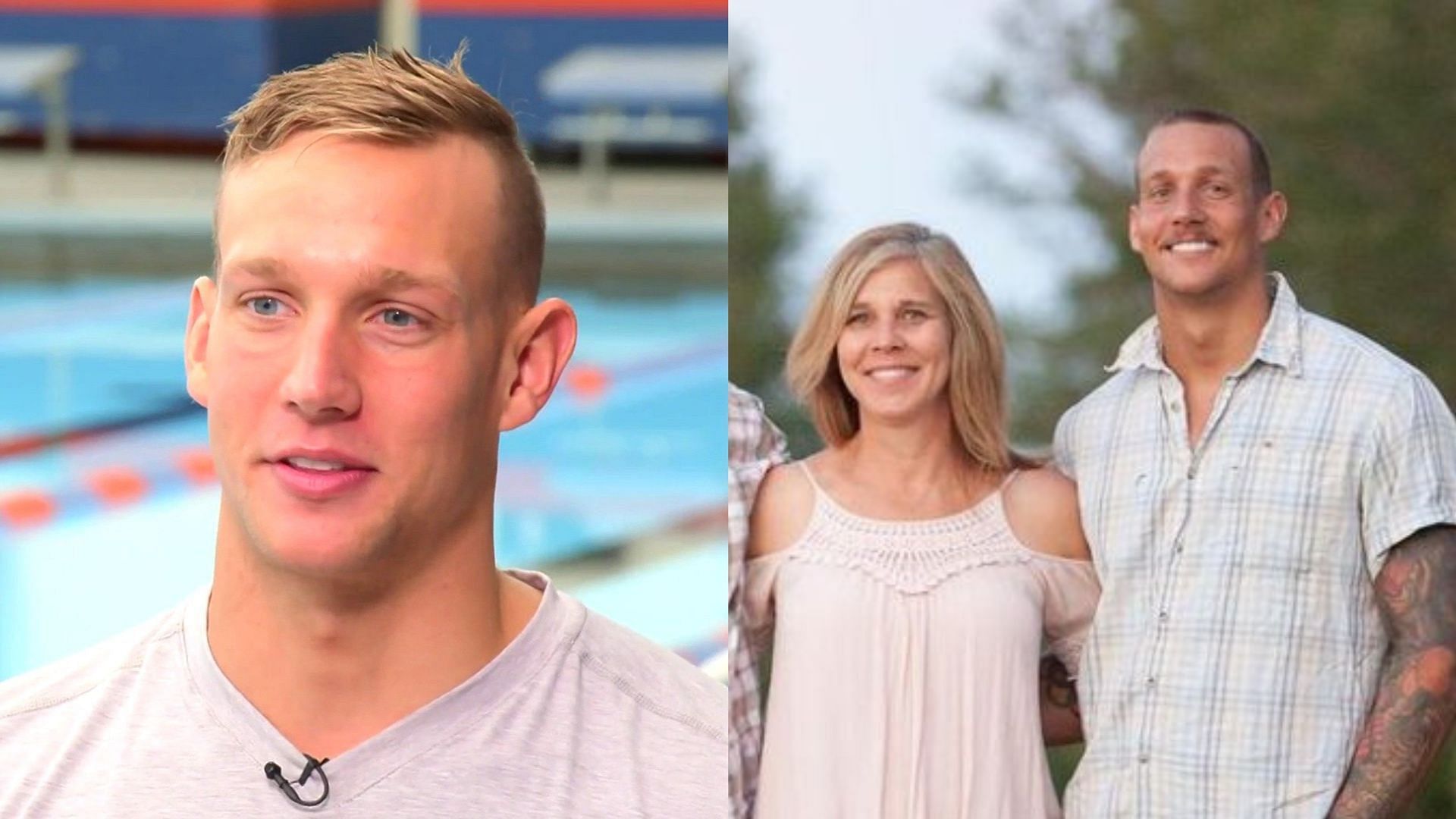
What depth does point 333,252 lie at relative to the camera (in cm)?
203

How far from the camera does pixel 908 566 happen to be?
7.20ft

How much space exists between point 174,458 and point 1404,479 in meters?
4.96

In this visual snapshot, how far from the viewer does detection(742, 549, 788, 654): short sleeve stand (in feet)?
7.42

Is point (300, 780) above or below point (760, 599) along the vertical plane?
below

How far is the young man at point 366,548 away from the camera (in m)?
2.03

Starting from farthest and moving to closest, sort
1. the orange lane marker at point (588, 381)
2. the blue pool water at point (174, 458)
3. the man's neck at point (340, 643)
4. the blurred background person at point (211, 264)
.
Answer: the orange lane marker at point (588, 381) → the blurred background person at point (211, 264) → the blue pool water at point (174, 458) → the man's neck at point (340, 643)

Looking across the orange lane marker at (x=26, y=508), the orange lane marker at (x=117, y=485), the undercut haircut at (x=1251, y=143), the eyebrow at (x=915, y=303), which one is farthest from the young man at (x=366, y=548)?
the orange lane marker at (x=117, y=485)

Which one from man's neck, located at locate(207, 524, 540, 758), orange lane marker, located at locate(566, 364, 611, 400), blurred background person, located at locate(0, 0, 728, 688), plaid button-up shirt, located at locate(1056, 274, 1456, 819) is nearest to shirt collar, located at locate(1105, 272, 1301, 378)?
plaid button-up shirt, located at locate(1056, 274, 1456, 819)

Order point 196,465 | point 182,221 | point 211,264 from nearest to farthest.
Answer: point 211,264 < point 196,465 < point 182,221

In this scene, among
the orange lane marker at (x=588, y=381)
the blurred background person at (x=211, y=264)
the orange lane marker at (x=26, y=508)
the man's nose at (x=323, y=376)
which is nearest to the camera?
the man's nose at (x=323, y=376)

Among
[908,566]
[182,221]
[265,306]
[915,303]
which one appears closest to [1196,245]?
[915,303]

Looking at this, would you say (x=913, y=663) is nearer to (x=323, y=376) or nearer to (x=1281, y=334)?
(x=1281, y=334)

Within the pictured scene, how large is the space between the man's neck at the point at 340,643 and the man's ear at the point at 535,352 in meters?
0.13

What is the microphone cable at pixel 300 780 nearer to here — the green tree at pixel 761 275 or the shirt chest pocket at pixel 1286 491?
the green tree at pixel 761 275
